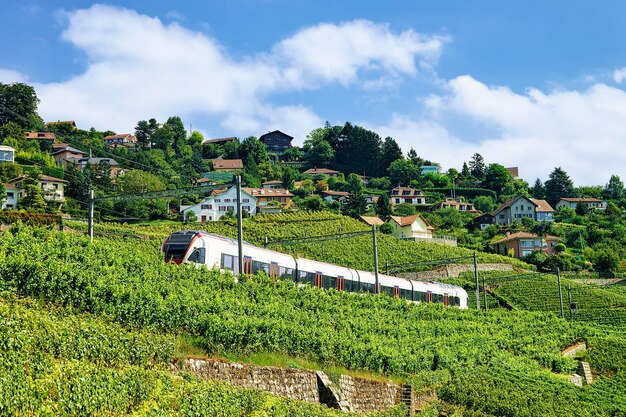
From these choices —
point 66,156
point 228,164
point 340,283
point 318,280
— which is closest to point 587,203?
point 228,164

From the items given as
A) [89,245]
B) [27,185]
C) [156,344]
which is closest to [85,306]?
[156,344]

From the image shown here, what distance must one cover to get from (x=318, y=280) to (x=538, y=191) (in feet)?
337

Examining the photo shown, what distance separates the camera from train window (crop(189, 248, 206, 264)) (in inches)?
1112

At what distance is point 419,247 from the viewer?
74062 mm

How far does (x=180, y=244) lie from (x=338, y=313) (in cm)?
708

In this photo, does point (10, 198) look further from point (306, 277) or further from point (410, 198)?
point (410, 198)

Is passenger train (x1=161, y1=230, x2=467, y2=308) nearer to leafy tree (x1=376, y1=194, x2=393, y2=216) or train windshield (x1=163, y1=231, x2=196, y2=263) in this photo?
train windshield (x1=163, y1=231, x2=196, y2=263)

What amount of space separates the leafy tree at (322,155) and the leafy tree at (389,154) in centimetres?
1003

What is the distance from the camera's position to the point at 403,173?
13225 centimetres

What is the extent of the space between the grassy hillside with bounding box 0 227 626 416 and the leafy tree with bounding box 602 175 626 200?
326 ft

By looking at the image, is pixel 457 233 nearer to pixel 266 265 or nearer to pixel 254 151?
pixel 254 151

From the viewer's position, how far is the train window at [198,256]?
2825cm

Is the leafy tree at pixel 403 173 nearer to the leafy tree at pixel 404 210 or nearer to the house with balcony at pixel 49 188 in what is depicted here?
A: the leafy tree at pixel 404 210

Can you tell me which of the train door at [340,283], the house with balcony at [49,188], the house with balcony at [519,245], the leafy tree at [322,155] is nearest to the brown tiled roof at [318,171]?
the leafy tree at [322,155]
